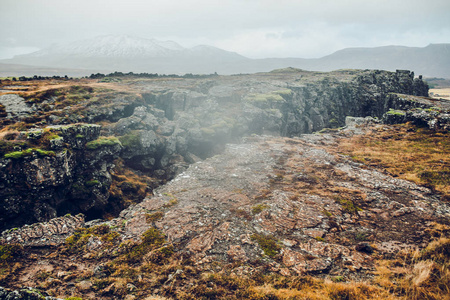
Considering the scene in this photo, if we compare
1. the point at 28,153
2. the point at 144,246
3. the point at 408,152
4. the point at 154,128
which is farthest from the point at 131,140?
the point at 408,152

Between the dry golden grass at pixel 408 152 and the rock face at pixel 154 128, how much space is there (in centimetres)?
706

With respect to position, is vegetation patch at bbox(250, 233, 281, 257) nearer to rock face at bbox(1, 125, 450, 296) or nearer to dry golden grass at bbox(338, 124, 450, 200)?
rock face at bbox(1, 125, 450, 296)

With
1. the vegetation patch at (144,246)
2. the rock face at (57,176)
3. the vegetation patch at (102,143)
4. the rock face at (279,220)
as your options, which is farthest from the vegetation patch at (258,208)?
the vegetation patch at (102,143)

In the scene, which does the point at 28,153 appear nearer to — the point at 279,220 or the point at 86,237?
the point at 86,237

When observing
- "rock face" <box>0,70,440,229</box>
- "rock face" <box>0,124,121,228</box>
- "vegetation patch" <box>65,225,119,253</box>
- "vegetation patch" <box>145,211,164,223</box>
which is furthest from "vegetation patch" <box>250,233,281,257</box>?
"rock face" <box>0,124,121,228</box>

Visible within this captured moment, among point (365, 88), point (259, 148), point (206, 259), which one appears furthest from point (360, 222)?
point (365, 88)

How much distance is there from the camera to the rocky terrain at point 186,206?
10.9 meters

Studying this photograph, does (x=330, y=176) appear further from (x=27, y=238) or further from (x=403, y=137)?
(x=27, y=238)

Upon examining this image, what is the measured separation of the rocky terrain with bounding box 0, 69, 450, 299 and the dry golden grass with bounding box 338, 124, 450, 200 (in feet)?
3.85

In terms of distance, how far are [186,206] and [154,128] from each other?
74.2 ft

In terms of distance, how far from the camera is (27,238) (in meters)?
13.5

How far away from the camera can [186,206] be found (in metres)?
17.7

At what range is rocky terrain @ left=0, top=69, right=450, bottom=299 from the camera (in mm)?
10891

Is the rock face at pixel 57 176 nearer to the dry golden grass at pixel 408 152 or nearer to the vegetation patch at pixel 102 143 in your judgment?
the vegetation patch at pixel 102 143
